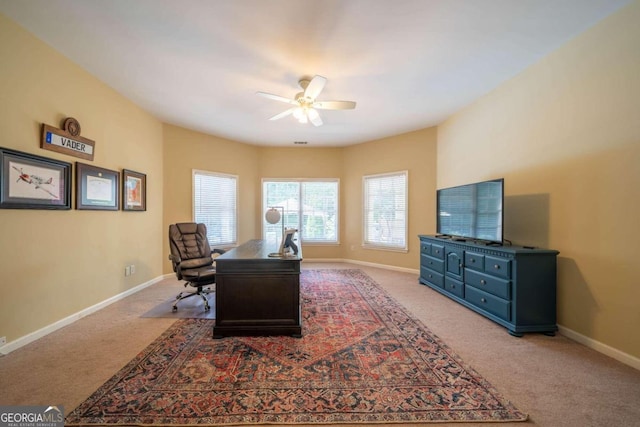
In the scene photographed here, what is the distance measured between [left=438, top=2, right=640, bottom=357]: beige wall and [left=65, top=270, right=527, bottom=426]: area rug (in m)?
1.40

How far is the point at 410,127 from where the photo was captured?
4.81 m

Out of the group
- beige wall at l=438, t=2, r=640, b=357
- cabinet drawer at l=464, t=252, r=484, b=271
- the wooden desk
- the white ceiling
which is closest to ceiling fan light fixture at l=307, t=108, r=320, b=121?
the white ceiling

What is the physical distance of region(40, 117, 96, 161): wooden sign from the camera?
2486 millimetres

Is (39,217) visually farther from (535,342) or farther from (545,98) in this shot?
(545,98)

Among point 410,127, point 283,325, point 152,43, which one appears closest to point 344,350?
point 283,325

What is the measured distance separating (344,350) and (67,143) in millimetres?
3586

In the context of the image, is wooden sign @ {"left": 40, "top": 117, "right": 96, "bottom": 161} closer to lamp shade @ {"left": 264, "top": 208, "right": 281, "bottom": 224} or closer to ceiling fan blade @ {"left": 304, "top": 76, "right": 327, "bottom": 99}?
lamp shade @ {"left": 264, "top": 208, "right": 281, "bottom": 224}

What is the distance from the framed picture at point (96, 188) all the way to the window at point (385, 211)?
448 centimetres

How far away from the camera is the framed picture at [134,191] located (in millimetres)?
3605

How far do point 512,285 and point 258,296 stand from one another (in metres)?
2.55

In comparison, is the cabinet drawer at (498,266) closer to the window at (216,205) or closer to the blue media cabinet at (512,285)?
the blue media cabinet at (512,285)

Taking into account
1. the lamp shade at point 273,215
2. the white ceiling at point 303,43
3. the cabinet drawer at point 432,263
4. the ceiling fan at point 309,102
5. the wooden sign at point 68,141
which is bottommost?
the cabinet drawer at point 432,263

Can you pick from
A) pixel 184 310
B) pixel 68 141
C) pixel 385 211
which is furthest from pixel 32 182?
pixel 385 211

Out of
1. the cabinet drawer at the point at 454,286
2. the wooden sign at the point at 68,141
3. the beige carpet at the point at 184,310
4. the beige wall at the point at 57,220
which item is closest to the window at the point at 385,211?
the cabinet drawer at the point at 454,286
